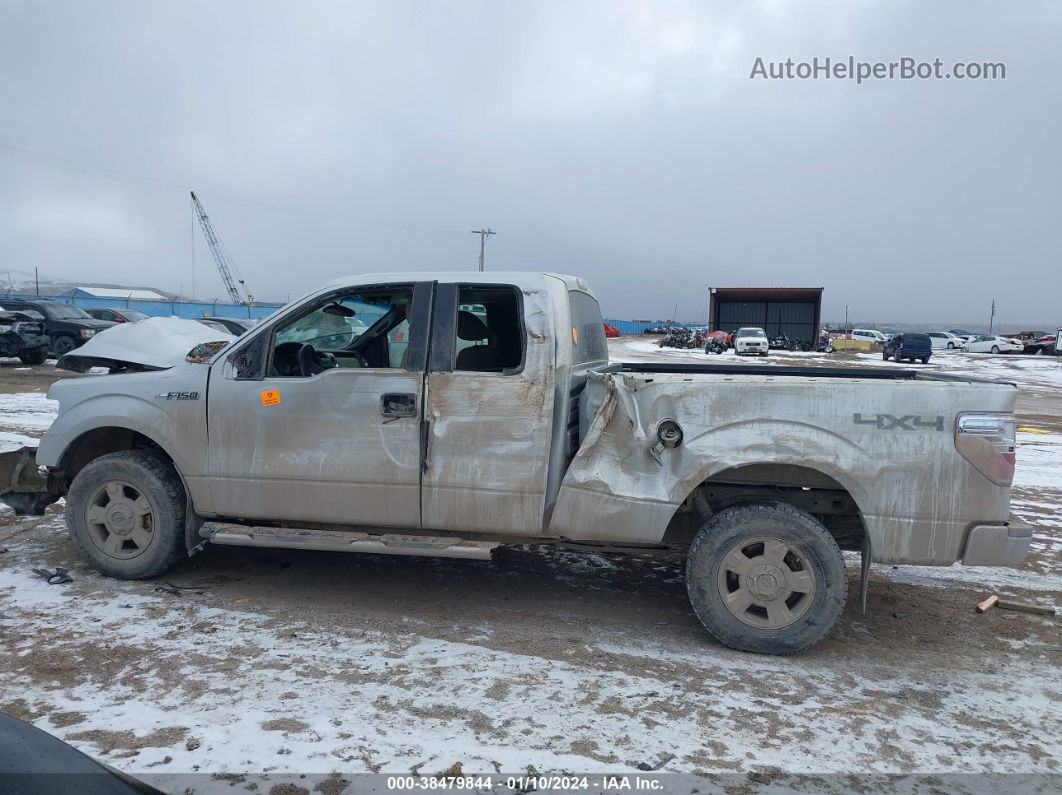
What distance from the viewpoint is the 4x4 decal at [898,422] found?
405 cm

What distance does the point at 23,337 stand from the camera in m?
19.5

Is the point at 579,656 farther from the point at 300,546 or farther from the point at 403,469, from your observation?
the point at 300,546

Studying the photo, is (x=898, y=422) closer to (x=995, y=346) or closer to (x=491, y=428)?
(x=491, y=428)

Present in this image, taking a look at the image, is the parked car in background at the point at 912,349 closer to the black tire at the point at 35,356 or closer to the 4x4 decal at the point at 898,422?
the black tire at the point at 35,356

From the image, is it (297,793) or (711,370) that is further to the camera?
(711,370)

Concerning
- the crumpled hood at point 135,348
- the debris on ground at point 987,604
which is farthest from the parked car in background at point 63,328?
the debris on ground at point 987,604

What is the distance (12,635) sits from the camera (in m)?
4.20

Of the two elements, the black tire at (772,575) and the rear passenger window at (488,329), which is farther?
the rear passenger window at (488,329)

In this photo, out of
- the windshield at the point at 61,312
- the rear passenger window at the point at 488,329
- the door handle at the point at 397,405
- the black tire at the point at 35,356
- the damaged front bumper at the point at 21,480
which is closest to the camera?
the door handle at the point at 397,405

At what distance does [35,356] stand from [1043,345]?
5029cm

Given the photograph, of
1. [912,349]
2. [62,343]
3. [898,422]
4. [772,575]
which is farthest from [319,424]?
[912,349]

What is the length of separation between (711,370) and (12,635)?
14.2ft

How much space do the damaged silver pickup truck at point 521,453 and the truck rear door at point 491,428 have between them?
1 centimetres

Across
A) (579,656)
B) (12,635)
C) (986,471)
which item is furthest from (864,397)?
(12,635)
